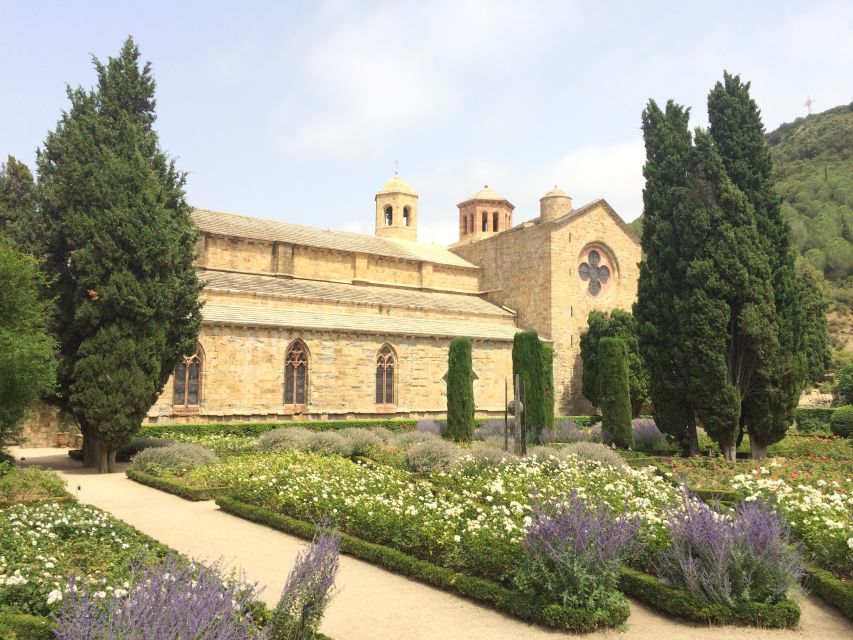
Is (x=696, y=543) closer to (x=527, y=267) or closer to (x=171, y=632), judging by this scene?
(x=171, y=632)

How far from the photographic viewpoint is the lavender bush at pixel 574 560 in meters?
6.45

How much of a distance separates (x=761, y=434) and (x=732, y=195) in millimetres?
6043

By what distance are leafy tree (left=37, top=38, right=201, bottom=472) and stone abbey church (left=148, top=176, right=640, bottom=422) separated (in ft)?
17.3

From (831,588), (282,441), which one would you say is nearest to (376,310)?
(282,441)

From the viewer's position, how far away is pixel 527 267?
33406mm

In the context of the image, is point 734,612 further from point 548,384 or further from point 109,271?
point 109,271

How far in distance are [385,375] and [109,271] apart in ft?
Result: 41.2

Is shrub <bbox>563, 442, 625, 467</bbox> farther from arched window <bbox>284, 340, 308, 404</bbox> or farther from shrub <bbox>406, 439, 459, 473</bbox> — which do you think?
arched window <bbox>284, 340, 308, 404</bbox>

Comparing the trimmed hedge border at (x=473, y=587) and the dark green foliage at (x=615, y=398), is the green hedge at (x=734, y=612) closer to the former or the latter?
the trimmed hedge border at (x=473, y=587)

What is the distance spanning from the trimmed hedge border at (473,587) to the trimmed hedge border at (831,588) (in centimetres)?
233

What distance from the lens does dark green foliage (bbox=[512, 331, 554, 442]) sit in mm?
19375

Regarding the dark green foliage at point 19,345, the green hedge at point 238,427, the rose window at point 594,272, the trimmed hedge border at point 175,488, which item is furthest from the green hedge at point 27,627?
the rose window at point 594,272

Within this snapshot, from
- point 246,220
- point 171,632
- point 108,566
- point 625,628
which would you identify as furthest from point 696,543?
point 246,220

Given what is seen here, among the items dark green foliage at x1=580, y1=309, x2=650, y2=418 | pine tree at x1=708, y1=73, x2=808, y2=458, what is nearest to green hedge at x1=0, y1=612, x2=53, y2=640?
pine tree at x1=708, y1=73, x2=808, y2=458
